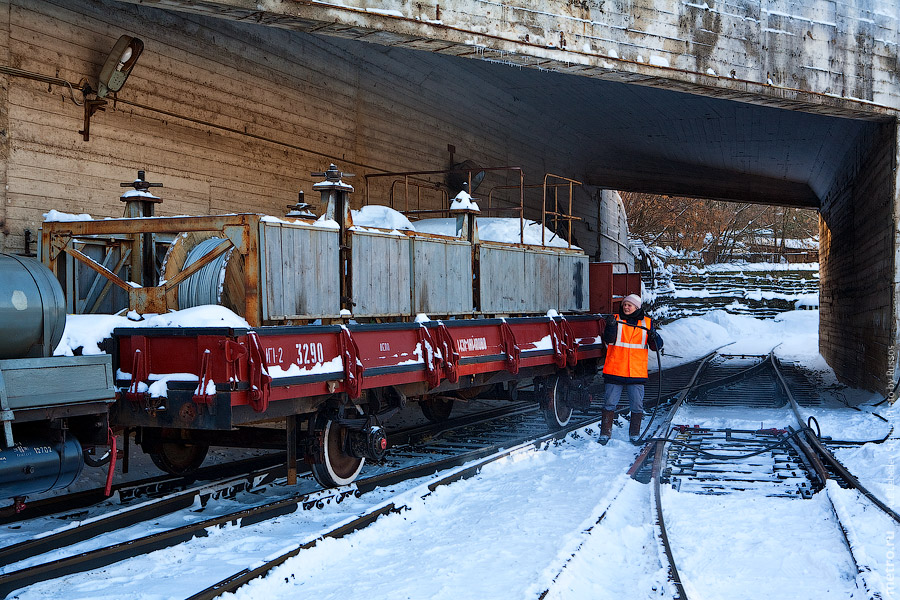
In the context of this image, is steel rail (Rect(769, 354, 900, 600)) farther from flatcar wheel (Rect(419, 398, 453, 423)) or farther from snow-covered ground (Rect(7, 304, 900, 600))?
flatcar wheel (Rect(419, 398, 453, 423))

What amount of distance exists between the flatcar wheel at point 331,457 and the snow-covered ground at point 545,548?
1.16 feet

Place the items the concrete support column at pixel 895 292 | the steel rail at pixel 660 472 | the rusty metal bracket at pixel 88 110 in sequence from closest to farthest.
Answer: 1. the steel rail at pixel 660 472
2. the rusty metal bracket at pixel 88 110
3. the concrete support column at pixel 895 292

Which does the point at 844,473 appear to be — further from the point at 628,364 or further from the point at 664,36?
the point at 664,36

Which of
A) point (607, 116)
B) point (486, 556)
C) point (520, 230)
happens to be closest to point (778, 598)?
point (486, 556)

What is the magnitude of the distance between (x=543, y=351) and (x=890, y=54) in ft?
25.3

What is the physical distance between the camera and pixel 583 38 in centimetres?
1052

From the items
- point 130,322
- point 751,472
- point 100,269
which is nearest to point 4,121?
point 100,269

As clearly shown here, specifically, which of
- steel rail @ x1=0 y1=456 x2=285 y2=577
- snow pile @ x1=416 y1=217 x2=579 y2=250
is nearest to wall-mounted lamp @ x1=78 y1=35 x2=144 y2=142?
snow pile @ x1=416 y1=217 x2=579 y2=250

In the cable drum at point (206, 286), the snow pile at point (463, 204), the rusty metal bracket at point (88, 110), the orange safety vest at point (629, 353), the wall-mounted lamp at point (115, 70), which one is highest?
the wall-mounted lamp at point (115, 70)

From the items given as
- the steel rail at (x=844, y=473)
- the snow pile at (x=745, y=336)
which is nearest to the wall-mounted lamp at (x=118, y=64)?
the steel rail at (x=844, y=473)

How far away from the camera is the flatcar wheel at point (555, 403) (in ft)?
36.3

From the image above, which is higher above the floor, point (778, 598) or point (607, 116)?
point (607, 116)

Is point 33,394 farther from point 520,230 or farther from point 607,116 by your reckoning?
point 607,116

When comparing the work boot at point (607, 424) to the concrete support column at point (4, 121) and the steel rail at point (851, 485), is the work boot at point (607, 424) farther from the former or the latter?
the concrete support column at point (4, 121)
